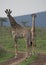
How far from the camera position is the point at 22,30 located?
1060 cm

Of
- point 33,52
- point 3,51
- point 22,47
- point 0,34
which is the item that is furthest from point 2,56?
point 0,34

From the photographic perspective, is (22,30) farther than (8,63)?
Yes

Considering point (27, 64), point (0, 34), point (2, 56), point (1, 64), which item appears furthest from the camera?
point (0, 34)

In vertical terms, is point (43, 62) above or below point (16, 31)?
below

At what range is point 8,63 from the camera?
9.62 meters

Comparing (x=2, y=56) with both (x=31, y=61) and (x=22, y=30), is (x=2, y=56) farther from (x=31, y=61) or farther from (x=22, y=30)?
(x=31, y=61)

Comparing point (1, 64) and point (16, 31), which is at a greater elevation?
point (16, 31)

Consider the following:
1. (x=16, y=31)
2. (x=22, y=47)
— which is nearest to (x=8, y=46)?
(x=22, y=47)

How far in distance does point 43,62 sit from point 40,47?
183 inches

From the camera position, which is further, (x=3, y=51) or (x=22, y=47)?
(x=22, y=47)

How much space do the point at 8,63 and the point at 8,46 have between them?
4484 mm

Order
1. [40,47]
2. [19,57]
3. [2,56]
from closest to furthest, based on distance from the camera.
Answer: [19,57] → [2,56] → [40,47]

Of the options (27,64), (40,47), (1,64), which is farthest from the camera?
(40,47)

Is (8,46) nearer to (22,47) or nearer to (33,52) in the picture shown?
(22,47)
